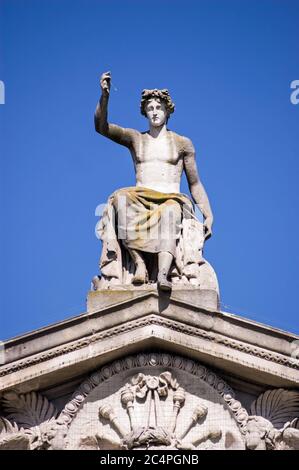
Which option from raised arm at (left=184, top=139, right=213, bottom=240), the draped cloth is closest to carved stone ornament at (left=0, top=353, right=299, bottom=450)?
the draped cloth

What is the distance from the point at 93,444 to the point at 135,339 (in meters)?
1.59

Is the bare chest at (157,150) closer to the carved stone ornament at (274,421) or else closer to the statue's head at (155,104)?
the statue's head at (155,104)

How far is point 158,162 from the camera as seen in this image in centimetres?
3450

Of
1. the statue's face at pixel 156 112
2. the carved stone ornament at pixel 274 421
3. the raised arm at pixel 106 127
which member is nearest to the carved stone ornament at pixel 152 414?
the carved stone ornament at pixel 274 421

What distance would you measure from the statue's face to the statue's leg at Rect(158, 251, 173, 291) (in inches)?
105

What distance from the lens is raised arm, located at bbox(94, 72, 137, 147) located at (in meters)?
33.9

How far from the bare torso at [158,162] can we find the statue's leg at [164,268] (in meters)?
1.57

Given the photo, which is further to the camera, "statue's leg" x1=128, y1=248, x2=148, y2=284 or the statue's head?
the statue's head

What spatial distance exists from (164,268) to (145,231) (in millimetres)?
794

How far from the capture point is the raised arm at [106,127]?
1335 inches

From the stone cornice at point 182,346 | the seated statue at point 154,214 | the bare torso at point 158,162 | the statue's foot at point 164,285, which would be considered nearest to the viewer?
the stone cornice at point 182,346

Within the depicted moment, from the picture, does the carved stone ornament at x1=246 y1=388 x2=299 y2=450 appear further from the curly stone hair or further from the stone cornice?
the curly stone hair

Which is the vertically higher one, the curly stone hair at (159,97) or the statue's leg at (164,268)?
the curly stone hair at (159,97)

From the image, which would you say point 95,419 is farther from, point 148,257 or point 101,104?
point 101,104
